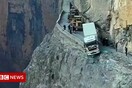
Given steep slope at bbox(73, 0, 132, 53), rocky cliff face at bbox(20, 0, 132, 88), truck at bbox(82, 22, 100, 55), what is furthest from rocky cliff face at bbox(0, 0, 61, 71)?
truck at bbox(82, 22, 100, 55)

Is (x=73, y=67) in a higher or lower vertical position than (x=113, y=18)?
lower

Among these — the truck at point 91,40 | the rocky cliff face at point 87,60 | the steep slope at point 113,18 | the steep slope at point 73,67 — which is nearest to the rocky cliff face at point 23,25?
the steep slope at point 73,67

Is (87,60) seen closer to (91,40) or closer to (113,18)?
(91,40)

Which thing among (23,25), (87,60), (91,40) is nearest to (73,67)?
(87,60)

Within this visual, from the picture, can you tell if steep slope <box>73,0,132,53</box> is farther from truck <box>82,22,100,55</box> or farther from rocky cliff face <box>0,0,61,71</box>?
rocky cliff face <box>0,0,61,71</box>

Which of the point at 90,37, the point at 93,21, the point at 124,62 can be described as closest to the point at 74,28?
the point at 93,21

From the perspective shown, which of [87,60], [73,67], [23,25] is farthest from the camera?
[23,25]

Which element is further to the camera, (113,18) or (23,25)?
(23,25)

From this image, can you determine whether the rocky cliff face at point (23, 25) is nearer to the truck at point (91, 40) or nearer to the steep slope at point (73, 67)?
the steep slope at point (73, 67)

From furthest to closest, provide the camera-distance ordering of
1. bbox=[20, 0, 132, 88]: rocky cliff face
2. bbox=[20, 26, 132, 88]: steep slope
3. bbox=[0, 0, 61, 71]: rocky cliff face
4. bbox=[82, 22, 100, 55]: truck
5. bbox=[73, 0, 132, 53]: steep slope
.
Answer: bbox=[0, 0, 61, 71]: rocky cliff face → bbox=[82, 22, 100, 55]: truck → bbox=[73, 0, 132, 53]: steep slope → bbox=[20, 0, 132, 88]: rocky cliff face → bbox=[20, 26, 132, 88]: steep slope
